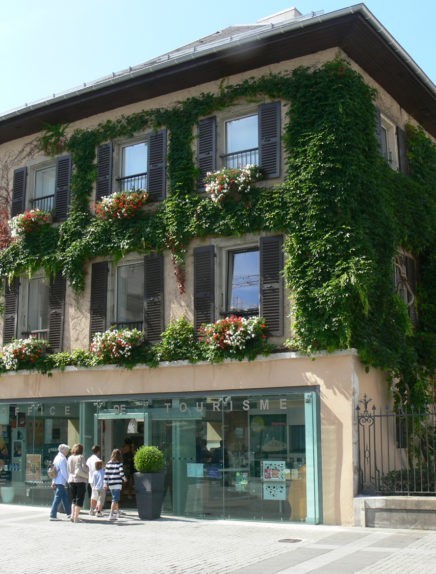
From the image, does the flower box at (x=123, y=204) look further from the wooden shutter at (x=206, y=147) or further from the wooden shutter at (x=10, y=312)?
the wooden shutter at (x=10, y=312)

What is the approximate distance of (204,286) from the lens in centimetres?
1775

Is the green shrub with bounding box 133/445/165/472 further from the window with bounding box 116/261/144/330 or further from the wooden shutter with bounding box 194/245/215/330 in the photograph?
the window with bounding box 116/261/144/330

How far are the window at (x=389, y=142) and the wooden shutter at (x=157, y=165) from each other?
527 centimetres

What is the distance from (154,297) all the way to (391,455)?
21.0 ft

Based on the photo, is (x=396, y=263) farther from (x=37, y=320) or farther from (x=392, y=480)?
(x=37, y=320)

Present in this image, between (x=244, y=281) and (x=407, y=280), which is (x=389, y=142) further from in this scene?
(x=244, y=281)

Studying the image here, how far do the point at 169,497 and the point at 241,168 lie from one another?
7.46 metres

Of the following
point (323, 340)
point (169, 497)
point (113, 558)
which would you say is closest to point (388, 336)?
point (323, 340)

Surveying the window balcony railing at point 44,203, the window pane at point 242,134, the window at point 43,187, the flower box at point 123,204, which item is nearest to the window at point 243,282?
the window pane at point 242,134

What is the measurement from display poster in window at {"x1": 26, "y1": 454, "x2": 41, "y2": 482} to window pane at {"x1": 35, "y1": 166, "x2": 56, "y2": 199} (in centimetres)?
704

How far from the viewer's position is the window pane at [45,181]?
21.8 meters

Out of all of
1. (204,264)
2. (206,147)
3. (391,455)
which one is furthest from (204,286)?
(391,455)

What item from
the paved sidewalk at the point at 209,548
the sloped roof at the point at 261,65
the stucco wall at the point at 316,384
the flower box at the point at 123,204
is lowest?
the paved sidewalk at the point at 209,548

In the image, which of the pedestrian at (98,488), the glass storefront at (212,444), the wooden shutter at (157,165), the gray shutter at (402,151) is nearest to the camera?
the glass storefront at (212,444)
